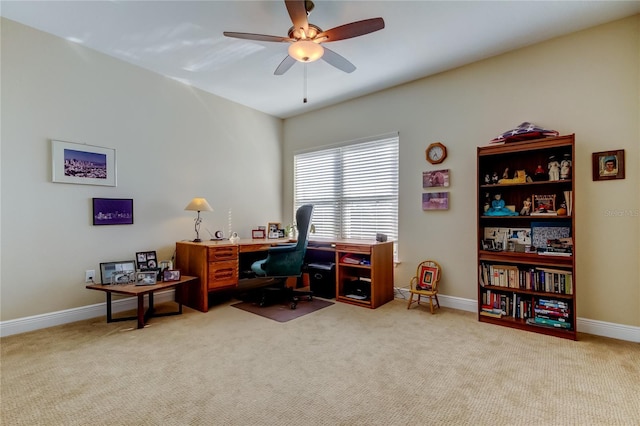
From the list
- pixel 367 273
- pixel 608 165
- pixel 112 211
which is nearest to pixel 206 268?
pixel 112 211

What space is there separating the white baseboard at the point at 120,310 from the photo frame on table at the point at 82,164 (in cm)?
132

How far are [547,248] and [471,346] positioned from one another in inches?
47.9

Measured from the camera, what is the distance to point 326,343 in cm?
265

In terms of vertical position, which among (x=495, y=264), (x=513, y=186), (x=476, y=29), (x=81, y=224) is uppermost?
(x=476, y=29)

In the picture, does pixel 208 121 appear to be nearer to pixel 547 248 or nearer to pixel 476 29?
pixel 476 29

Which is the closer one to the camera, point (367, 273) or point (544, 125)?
point (544, 125)

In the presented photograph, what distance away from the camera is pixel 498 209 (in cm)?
321

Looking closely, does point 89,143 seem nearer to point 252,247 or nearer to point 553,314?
point 252,247

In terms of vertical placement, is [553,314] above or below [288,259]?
below

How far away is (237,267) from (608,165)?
12.7ft

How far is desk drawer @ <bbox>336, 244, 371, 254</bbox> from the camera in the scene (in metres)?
3.71

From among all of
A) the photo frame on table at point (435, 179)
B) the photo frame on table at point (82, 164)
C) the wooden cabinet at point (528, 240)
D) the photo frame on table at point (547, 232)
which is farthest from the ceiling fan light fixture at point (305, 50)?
the photo frame on table at point (547, 232)

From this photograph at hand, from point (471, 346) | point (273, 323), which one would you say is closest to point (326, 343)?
point (273, 323)

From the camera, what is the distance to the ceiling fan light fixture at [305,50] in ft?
7.98
